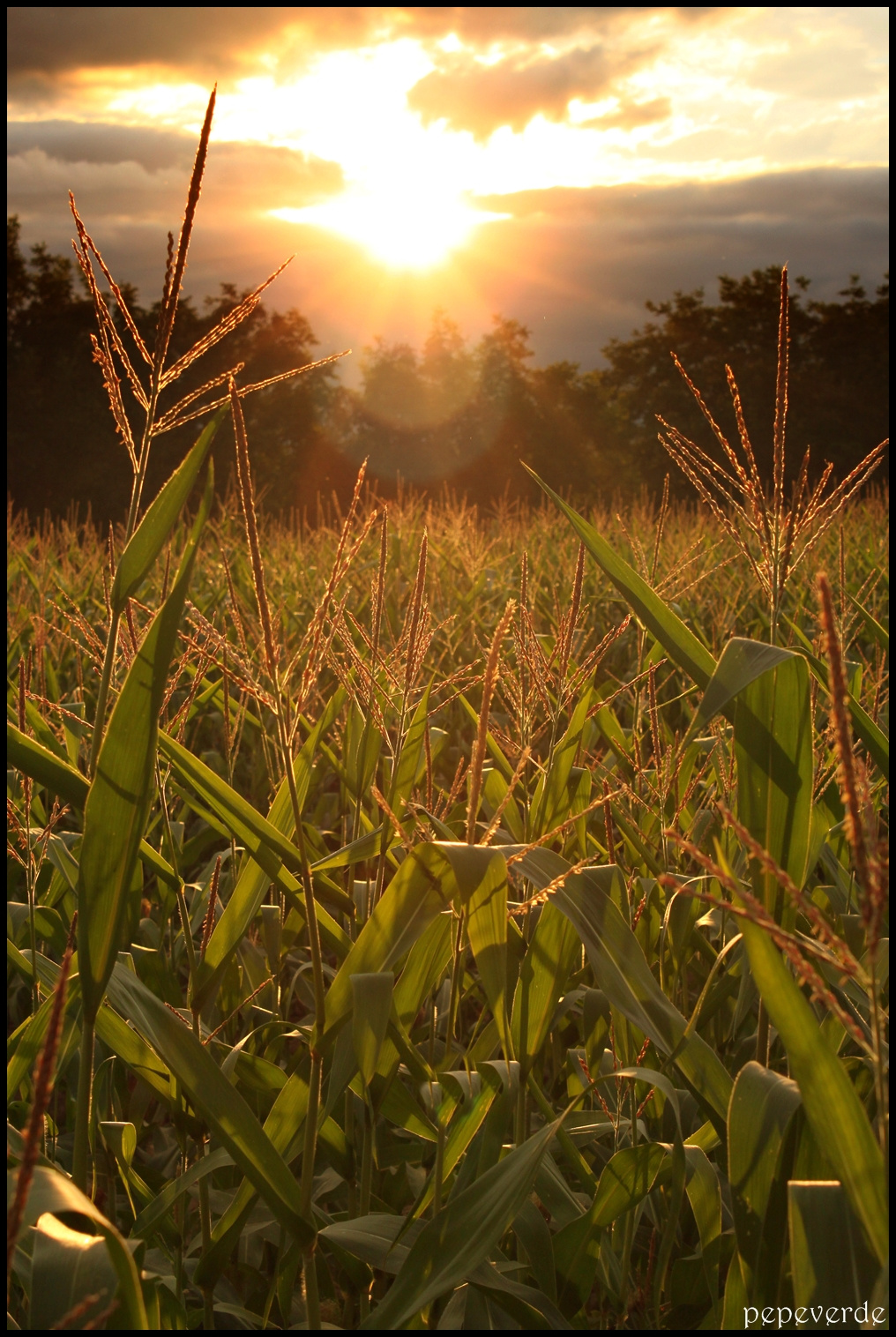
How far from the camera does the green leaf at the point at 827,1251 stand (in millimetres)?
690

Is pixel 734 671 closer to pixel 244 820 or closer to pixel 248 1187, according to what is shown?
pixel 244 820

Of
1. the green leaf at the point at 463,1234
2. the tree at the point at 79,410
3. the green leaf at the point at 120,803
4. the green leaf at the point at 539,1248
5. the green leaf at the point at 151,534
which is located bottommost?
the green leaf at the point at 539,1248

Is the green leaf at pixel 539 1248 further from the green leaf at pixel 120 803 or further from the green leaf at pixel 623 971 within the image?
the green leaf at pixel 120 803

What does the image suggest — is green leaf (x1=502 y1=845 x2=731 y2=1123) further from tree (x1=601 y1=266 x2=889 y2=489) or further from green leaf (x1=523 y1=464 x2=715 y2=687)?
tree (x1=601 y1=266 x2=889 y2=489)

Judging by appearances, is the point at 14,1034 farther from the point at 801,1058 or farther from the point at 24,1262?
the point at 801,1058

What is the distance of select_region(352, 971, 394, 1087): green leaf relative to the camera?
0.84 meters

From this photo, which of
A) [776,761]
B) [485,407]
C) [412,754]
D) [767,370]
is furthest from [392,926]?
[485,407]

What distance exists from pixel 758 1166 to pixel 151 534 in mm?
842

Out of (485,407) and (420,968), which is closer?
(420,968)

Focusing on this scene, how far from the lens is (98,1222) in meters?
0.58

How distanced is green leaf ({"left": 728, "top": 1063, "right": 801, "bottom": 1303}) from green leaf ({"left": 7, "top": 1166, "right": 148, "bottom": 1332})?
20.2 inches

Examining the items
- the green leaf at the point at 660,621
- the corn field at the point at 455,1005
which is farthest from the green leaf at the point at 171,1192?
the green leaf at the point at 660,621

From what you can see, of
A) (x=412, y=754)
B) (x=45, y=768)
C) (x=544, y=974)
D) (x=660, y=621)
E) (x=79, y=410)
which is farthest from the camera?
(x=79, y=410)

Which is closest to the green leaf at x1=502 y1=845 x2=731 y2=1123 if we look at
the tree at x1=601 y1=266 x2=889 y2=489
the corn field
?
the corn field
